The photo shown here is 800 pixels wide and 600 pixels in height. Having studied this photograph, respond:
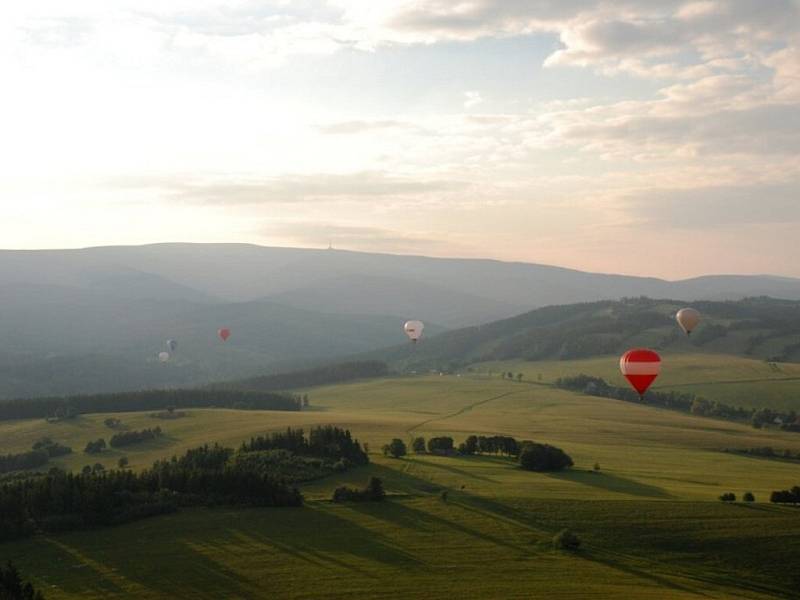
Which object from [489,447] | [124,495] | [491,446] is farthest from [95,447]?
[491,446]

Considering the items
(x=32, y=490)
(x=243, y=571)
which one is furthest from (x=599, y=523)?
(x=32, y=490)

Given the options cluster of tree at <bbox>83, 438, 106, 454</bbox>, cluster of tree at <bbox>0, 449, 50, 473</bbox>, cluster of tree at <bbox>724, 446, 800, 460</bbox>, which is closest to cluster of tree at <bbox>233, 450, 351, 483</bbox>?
cluster of tree at <bbox>83, 438, 106, 454</bbox>

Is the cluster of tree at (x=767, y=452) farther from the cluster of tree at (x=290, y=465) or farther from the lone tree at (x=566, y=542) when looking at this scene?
the lone tree at (x=566, y=542)

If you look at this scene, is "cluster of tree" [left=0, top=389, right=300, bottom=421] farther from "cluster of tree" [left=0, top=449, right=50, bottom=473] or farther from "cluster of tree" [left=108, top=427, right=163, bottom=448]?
→ "cluster of tree" [left=0, top=449, right=50, bottom=473]

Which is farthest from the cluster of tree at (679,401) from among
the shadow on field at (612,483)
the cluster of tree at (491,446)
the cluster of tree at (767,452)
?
the shadow on field at (612,483)

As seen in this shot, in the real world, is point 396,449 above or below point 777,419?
below

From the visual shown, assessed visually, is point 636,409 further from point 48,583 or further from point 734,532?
point 48,583

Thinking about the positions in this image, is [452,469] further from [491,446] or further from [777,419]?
[777,419]
